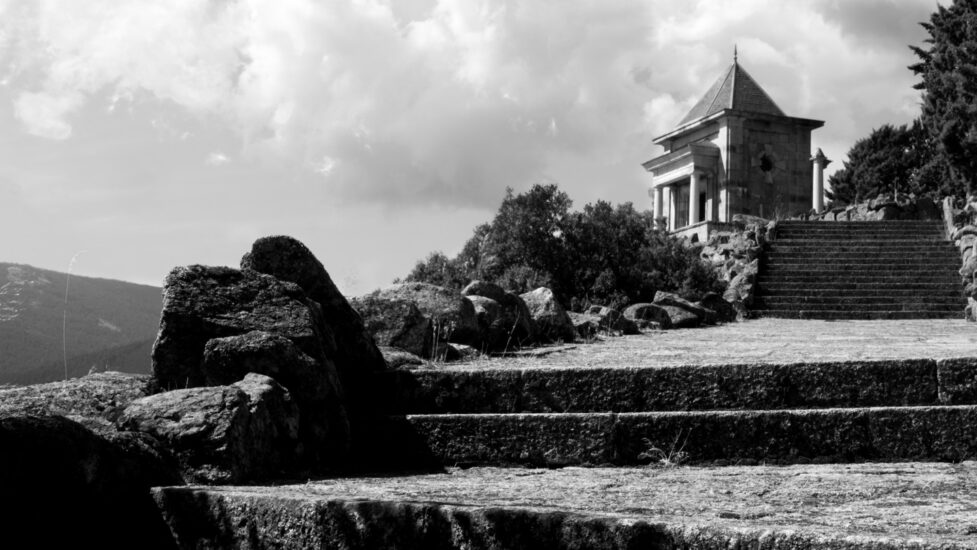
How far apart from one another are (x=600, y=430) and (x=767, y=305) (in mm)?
14253

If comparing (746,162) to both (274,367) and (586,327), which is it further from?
(274,367)

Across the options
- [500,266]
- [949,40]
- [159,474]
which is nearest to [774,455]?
[159,474]

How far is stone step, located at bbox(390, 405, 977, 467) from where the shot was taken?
473 cm

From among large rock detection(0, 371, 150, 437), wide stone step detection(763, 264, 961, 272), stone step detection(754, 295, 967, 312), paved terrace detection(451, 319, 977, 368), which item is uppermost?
wide stone step detection(763, 264, 961, 272)

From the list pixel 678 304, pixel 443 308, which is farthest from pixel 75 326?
pixel 443 308

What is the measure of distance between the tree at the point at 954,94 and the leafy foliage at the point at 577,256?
66.3ft

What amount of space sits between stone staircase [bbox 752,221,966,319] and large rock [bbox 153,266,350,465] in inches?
544

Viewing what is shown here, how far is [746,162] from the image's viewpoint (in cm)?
4362

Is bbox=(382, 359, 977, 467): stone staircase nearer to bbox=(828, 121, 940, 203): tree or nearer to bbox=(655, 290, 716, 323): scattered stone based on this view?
bbox=(655, 290, 716, 323): scattered stone

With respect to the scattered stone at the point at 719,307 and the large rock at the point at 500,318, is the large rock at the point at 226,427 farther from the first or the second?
the scattered stone at the point at 719,307

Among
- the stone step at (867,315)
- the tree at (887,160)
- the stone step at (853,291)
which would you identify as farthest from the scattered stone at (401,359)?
the tree at (887,160)

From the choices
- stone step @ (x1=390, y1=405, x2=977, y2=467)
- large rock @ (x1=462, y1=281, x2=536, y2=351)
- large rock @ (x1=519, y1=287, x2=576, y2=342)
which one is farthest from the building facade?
stone step @ (x1=390, y1=405, x2=977, y2=467)

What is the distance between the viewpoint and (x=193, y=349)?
5.04 meters

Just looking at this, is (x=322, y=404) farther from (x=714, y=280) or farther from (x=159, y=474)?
(x=714, y=280)
